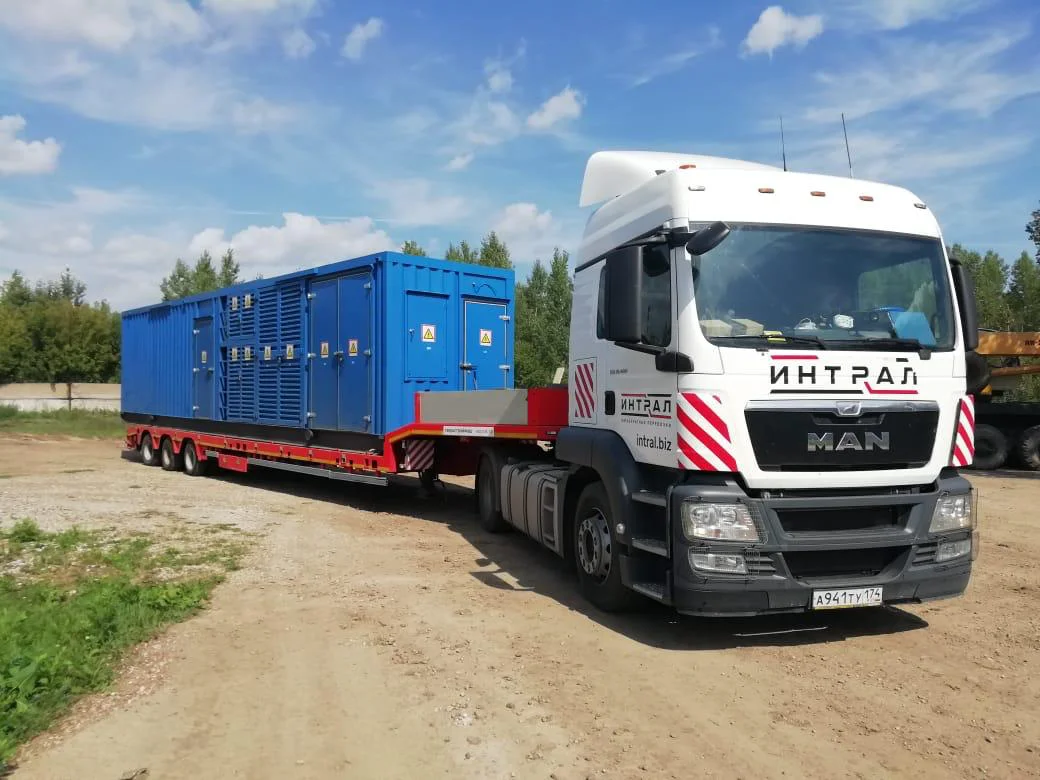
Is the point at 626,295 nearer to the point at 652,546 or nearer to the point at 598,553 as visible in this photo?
the point at 652,546

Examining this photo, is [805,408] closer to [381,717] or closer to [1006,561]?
[381,717]

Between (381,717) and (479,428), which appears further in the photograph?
(479,428)

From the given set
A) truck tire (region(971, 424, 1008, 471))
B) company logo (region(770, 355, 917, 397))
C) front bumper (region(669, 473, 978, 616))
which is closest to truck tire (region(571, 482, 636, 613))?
front bumper (region(669, 473, 978, 616))

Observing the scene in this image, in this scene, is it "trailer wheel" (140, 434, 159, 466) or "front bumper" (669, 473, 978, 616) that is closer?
"front bumper" (669, 473, 978, 616)

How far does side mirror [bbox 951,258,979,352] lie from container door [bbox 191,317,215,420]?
12053 millimetres

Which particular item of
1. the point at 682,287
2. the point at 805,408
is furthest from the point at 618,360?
the point at 805,408

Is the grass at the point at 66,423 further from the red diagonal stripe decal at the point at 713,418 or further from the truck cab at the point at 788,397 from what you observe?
the red diagonal stripe decal at the point at 713,418

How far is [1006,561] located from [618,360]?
192 inches

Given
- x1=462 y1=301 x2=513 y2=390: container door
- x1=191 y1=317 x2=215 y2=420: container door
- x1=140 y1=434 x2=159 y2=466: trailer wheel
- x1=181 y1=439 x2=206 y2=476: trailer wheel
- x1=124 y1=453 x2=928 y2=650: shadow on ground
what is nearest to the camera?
x1=124 y1=453 x2=928 y2=650: shadow on ground

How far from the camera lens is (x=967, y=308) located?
5336 mm

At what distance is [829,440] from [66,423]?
3279cm

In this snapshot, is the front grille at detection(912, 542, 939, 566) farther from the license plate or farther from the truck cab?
the license plate

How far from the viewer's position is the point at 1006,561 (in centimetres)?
771

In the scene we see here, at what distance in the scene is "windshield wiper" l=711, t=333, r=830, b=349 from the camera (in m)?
4.82
